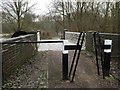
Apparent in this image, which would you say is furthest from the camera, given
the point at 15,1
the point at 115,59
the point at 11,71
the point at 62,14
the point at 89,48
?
the point at 62,14

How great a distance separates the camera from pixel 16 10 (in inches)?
332

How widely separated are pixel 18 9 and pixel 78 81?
592cm

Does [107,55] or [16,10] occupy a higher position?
[16,10]

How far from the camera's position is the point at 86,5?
8.81m

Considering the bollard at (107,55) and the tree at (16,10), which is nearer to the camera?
the bollard at (107,55)

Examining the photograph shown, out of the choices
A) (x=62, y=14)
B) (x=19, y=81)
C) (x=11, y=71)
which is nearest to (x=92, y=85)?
(x=19, y=81)

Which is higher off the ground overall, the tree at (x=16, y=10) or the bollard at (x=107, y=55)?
the tree at (x=16, y=10)

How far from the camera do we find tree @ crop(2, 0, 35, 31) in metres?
7.12

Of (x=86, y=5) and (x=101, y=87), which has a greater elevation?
(x=86, y=5)

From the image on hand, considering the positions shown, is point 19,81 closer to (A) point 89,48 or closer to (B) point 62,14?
(A) point 89,48

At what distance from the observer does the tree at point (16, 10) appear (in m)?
7.12

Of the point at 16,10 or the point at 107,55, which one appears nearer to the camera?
the point at 107,55

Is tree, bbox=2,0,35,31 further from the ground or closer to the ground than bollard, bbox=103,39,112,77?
further from the ground

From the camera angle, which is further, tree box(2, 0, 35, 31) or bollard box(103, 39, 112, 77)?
tree box(2, 0, 35, 31)
